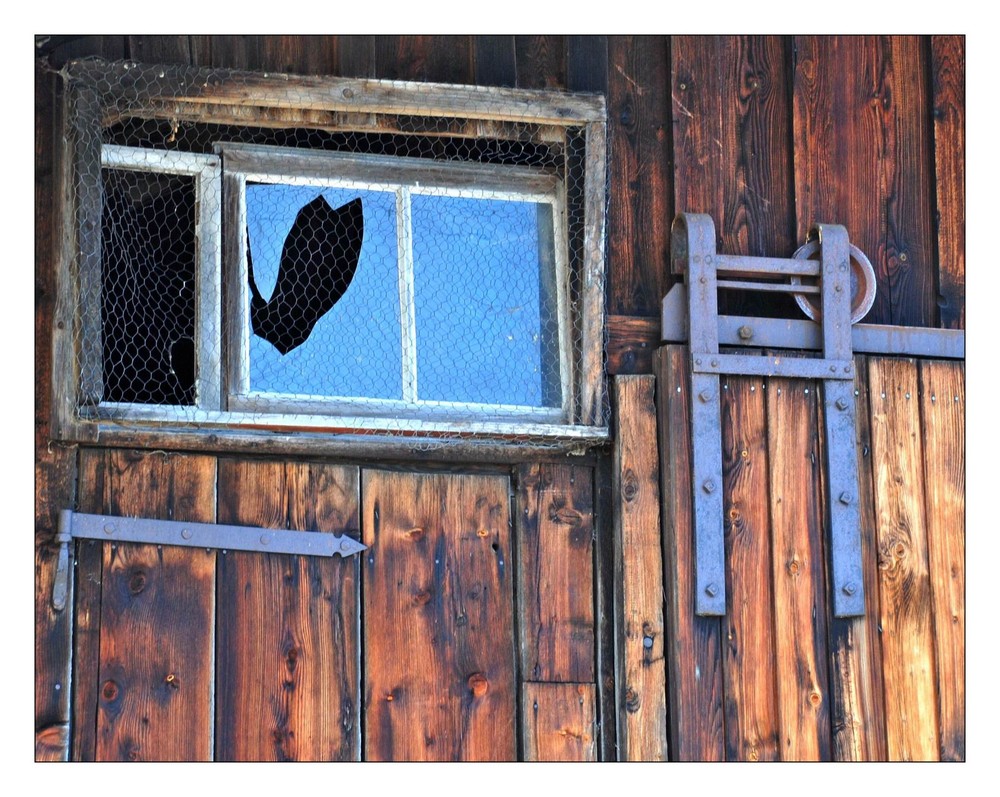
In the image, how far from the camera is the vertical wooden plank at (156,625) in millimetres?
3535

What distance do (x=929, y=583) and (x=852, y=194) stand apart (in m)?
1.07

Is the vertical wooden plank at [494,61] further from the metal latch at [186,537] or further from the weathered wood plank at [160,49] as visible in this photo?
the metal latch at [186,537]

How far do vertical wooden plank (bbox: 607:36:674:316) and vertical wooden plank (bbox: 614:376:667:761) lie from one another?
0.87ft

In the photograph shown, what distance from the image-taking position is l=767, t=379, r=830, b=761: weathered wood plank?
3.73 meters

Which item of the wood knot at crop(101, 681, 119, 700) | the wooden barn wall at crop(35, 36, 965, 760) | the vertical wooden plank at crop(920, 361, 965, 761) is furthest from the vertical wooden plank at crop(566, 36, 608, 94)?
the wood knot at crop(101, 681, 119, 700)

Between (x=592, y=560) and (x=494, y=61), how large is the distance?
133 centimetres

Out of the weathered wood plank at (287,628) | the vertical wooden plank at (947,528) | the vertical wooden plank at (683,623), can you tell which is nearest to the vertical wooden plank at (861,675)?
Answer: the vertical wooden plank at (947,528)

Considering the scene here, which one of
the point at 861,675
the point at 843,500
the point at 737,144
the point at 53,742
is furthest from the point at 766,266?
the point at 53,742

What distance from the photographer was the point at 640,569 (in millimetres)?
3793

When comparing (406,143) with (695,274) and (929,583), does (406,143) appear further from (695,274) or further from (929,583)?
(929,583)

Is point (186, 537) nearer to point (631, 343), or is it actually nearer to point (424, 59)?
point (631, 343)

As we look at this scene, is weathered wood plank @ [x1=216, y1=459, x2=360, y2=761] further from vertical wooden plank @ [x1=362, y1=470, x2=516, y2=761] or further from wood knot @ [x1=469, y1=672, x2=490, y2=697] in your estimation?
wood knot @ [x1=469, y1=672, x2=490, y2=697]

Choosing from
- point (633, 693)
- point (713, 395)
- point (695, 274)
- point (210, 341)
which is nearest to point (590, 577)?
point (633, 693)

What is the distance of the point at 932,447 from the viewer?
156 inches
